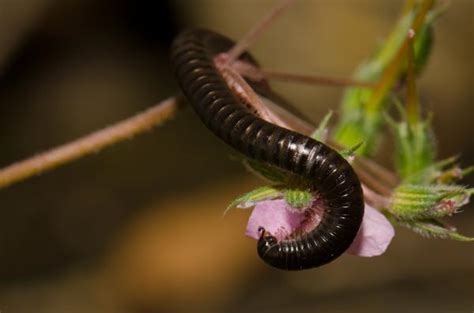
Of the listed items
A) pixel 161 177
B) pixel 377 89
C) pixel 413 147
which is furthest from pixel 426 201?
pixel 161 177

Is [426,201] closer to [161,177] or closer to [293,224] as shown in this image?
[293,224]

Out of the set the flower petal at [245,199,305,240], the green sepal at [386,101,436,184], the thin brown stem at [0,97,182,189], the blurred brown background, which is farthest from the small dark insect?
the blurred brown background

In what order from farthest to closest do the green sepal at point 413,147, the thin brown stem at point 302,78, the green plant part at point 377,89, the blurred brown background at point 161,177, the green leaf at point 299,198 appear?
the blurred brown background at point 161,177 → the green plant part at point 377,89 → the green sepal at point 413,147 → the thin brown stem at point 302,78 → the green leaf at point 299,198

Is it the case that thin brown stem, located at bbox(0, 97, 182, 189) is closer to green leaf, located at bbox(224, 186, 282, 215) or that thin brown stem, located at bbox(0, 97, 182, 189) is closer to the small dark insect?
the small dark insect

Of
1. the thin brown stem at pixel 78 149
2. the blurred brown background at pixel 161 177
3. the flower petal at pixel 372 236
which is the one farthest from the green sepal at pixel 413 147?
the blurred brown background at pixel 161 177

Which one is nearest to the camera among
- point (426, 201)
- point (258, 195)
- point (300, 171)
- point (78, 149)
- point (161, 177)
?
point (300, 171)

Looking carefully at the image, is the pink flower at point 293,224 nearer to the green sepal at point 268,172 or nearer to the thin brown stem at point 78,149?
the green sepal at point 268,172

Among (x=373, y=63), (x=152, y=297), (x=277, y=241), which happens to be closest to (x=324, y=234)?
(x=277, y=241)
